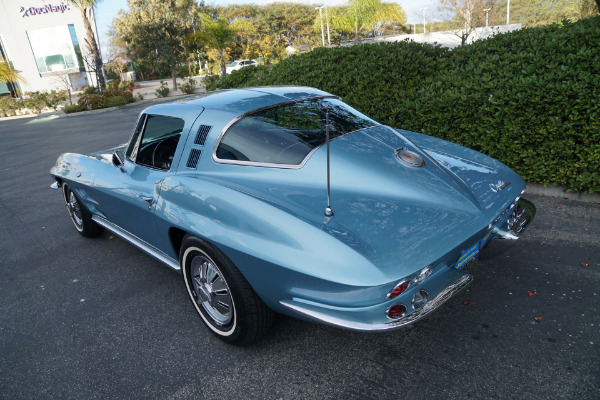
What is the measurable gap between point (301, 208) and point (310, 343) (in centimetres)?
96

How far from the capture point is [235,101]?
3.09 m

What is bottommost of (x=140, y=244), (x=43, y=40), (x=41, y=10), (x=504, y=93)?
(x=140, y=244)

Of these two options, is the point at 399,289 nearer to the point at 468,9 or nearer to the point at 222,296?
the point at 222,296

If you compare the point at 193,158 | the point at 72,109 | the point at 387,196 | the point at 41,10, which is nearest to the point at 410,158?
the point at 387,196

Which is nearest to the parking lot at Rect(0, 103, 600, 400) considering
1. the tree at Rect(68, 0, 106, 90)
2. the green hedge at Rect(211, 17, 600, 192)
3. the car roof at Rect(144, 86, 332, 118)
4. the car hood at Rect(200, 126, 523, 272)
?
the car hood at Rect(200, 126, 523, 272)

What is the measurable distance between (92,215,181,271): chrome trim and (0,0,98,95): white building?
108ft

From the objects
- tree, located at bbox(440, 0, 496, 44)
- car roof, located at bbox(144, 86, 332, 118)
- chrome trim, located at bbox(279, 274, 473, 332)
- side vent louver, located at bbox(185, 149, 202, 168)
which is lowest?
chrome trim, located at bbox(279, 274, 473, 332)

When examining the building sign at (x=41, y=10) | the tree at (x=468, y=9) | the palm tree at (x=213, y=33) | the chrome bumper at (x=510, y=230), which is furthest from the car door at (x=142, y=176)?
the building sign at (x=41, y=10)

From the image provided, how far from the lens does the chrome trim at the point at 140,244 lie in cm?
300

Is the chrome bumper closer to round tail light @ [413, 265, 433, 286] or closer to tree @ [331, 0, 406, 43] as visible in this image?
round tail light @ [413, 265, 433, 286]

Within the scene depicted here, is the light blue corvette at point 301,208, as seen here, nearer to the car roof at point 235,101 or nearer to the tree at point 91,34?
the car roof at point 235,101

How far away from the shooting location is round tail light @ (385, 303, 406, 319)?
6.46 ft

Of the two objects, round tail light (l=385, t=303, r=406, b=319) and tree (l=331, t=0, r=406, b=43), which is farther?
tree (l=331, t=0, r=406, b=43)

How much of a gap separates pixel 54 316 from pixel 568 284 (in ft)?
13.0
